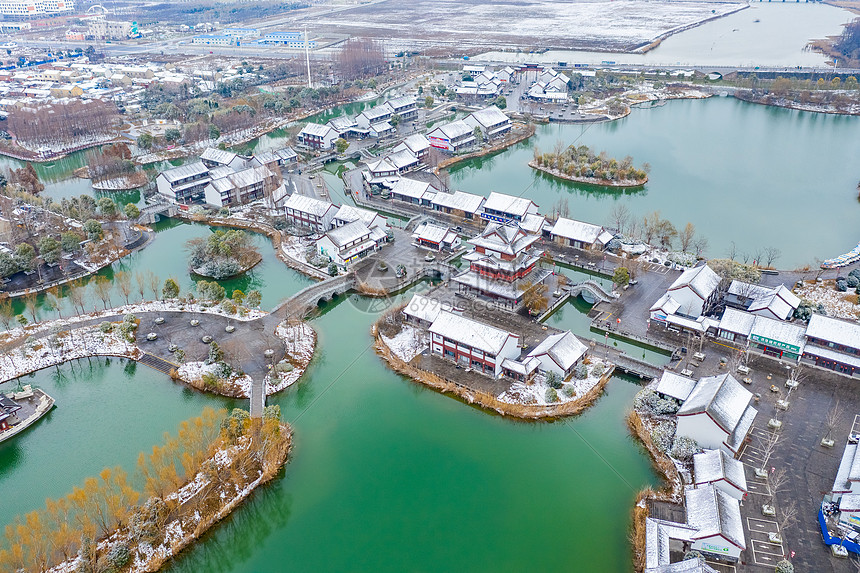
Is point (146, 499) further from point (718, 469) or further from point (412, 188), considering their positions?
point (412, 188)

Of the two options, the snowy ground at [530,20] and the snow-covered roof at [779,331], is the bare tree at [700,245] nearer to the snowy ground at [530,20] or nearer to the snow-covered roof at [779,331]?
the snow-covered roof at [779,331]

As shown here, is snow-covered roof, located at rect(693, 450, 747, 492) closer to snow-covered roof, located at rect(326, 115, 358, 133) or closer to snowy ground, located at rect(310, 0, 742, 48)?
snow-covered roof, located at rect(326, 115, 358, 133)

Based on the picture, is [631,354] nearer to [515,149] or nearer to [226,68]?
[515,149]

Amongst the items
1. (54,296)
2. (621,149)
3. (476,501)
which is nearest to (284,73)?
(621,149)

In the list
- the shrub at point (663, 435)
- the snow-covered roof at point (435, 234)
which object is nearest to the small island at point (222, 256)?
the snow-covered roof at point (435, 234)

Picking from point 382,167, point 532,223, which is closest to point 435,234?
point 532,223

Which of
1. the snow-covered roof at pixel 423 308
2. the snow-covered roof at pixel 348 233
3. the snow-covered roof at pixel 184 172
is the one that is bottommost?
the snow-covered roof at pixel 423 308
